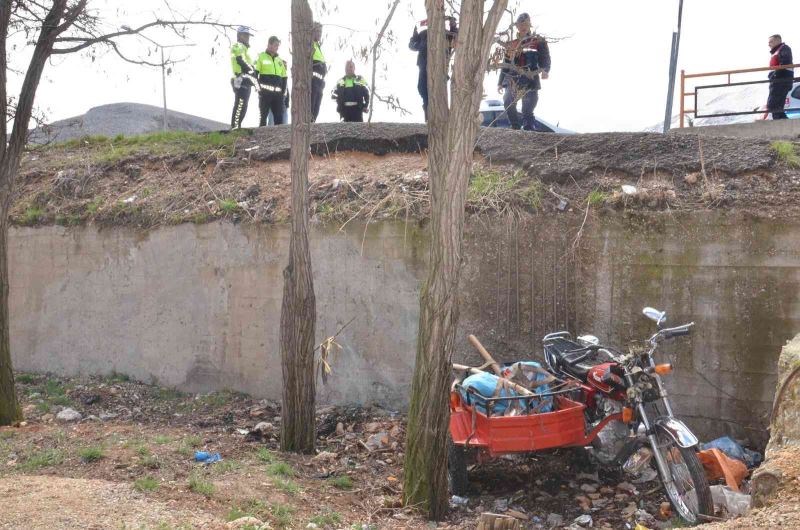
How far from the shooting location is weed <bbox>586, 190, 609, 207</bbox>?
7.59m

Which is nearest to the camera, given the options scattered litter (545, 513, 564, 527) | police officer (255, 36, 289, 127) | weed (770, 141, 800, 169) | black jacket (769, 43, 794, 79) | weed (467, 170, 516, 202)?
scattered litter (545, 513, 564, 527)

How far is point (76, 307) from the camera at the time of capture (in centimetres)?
1078

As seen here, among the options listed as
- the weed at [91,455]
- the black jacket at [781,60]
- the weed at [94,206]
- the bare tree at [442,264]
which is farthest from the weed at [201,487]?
the black jacket at [781,60]

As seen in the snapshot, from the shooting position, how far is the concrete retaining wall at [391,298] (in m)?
6.76

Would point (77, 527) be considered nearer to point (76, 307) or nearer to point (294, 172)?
point (294, 172)

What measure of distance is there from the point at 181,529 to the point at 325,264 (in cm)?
441

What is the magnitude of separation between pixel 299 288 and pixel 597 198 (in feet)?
9.99

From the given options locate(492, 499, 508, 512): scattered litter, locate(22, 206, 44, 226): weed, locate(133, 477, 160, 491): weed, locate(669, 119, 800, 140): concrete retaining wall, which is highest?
locate(669, 119, 800, 140): concrete retaining wall

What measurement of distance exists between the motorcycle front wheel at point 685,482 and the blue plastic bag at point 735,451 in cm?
109

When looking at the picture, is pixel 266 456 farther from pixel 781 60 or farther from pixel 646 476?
pixel 781 60

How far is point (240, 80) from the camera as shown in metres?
11.5

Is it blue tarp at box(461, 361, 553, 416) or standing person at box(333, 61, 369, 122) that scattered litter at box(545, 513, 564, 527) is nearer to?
blue tarp at box(461, 361, 553, 416)

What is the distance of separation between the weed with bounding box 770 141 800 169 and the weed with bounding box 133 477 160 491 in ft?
20.9

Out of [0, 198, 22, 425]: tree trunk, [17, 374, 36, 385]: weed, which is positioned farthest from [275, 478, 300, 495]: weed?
[17, 374, 36, 385]: weed
